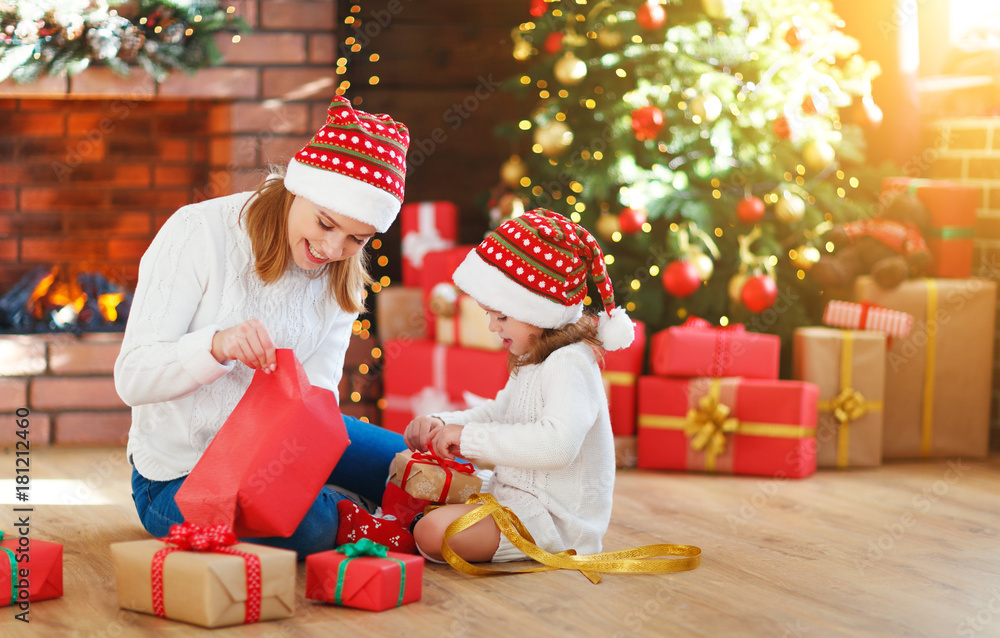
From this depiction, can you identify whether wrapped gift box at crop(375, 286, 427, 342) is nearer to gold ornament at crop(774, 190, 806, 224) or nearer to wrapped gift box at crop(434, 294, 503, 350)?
wrapped gift box at crop(434, 294, 503, 350)

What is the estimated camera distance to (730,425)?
257 cm

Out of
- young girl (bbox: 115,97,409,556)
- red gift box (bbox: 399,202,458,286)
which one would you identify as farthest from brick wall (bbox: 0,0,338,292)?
young girl (bbox: 115,97,409,556)

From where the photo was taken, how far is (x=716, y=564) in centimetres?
176

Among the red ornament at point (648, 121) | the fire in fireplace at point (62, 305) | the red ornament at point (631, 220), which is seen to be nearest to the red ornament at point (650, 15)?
the red ornament at point (648, 121)

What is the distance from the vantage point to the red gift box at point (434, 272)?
2.88 meters

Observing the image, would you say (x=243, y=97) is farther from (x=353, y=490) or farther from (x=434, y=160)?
(x=353, y=490)

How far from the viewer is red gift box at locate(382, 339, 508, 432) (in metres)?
2.74

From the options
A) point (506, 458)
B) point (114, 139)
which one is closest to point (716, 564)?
point (506, 458)

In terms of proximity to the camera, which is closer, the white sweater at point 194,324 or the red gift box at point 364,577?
the red gift box at point 364,577

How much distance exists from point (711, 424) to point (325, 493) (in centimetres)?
118

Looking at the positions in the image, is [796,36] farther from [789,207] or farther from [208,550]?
[208,550]

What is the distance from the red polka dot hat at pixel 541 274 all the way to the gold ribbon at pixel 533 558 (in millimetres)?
331

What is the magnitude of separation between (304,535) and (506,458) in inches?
14.8

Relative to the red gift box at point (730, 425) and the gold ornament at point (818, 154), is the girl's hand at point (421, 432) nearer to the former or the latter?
the red gift box at point (730, 425)
